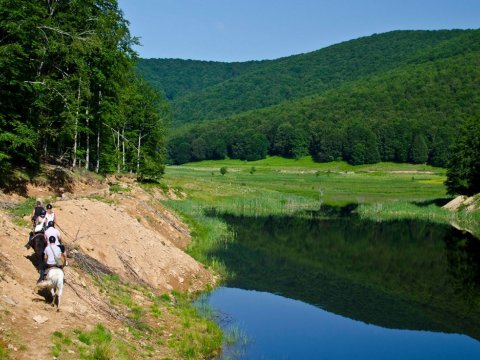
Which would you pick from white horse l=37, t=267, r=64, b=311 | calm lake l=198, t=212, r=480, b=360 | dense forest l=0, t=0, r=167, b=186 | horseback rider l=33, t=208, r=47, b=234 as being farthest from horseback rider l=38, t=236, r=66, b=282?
→ dense forest l=0, t=0, r=167, b=186

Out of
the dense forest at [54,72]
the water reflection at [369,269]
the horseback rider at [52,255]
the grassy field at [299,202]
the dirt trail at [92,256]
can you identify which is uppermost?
the dense forest at [54,72]

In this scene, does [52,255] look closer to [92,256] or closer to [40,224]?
[40,224]

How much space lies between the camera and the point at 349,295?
3606 centimetres

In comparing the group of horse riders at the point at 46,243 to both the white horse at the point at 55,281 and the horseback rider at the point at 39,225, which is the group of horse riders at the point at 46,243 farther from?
the white horse at the point at 55,281

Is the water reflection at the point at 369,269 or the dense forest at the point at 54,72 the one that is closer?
the water reflection at the point at 369,269

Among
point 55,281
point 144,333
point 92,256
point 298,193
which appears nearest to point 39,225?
point 55,281

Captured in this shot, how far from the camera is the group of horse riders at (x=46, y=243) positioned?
1959cm

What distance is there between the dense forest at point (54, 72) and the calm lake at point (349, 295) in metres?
18.3

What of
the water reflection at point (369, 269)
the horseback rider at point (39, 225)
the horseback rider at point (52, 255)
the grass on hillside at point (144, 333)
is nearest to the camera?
the grass on hillside at point (144, 333)

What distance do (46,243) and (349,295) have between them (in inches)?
903

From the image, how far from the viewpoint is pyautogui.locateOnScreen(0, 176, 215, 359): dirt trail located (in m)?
18.2

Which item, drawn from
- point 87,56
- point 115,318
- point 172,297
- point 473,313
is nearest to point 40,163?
point 87,56

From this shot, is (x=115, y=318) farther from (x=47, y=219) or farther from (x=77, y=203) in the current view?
(x=77, y=203)

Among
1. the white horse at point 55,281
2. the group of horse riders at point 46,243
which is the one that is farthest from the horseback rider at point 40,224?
the white horse at point 55,281
